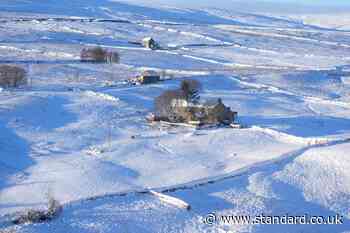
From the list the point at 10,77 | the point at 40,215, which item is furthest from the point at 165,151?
the point at 10,77

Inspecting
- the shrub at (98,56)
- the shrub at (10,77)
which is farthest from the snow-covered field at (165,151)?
the shrub at (98,56)

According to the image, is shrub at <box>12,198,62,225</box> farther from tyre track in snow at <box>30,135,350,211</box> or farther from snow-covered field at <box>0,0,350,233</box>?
tyre track in snow at <box>30,135,350,211</box>

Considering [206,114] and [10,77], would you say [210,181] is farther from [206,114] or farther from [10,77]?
[10,77]

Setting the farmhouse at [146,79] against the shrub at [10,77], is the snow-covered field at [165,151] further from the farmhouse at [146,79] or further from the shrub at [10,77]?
the shrub at [10,77]

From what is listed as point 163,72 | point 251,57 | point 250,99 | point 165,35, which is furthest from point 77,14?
point 250,99

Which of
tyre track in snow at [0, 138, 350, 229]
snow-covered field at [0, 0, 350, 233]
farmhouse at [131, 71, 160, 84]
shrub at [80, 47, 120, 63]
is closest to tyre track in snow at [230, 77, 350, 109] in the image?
snow-covered field at [0, 0, 350, 233]

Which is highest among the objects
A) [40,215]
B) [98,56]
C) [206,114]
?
[206,114]
